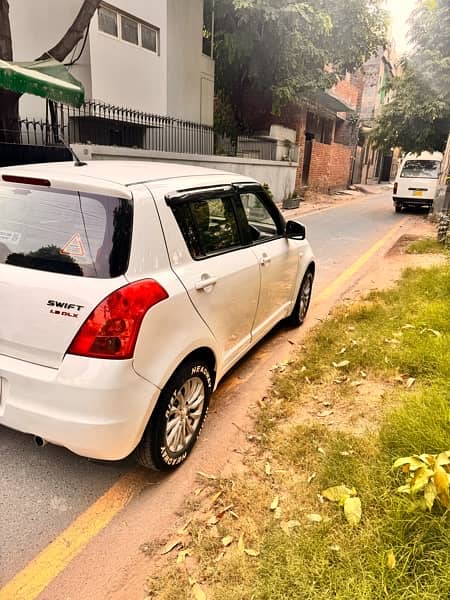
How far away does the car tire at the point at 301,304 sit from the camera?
4.83m

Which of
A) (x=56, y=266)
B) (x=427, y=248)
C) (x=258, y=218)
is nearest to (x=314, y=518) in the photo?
(x=56, y=266)

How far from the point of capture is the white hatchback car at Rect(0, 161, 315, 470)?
82.4 inches

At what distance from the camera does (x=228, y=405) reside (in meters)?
3.44

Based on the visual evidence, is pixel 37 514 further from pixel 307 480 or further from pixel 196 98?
pixel 196 98

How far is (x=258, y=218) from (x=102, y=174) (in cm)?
167

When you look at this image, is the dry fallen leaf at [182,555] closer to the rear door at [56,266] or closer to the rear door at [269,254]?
the rear door at [56,266]

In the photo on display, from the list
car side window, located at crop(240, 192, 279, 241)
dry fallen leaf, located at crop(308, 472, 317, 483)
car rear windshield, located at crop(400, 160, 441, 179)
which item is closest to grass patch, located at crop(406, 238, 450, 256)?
car side window, located at crop(240, 192, 279, 241)

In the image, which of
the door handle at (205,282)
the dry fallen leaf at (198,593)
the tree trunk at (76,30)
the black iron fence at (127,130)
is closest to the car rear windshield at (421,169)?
the black iron fence at (127,130)

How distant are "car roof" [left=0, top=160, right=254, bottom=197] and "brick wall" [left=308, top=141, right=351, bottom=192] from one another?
21.9m

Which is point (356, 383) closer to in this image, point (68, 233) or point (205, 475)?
point (205, 475)

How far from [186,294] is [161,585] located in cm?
139

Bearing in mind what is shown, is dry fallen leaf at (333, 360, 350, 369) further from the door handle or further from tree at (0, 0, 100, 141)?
tree at (0, 0, 100, 141)

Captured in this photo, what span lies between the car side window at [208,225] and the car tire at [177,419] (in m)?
→ 0.73

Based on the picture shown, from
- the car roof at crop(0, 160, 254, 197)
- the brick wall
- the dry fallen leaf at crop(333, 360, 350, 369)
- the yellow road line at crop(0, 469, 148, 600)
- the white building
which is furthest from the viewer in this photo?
the brick wall
